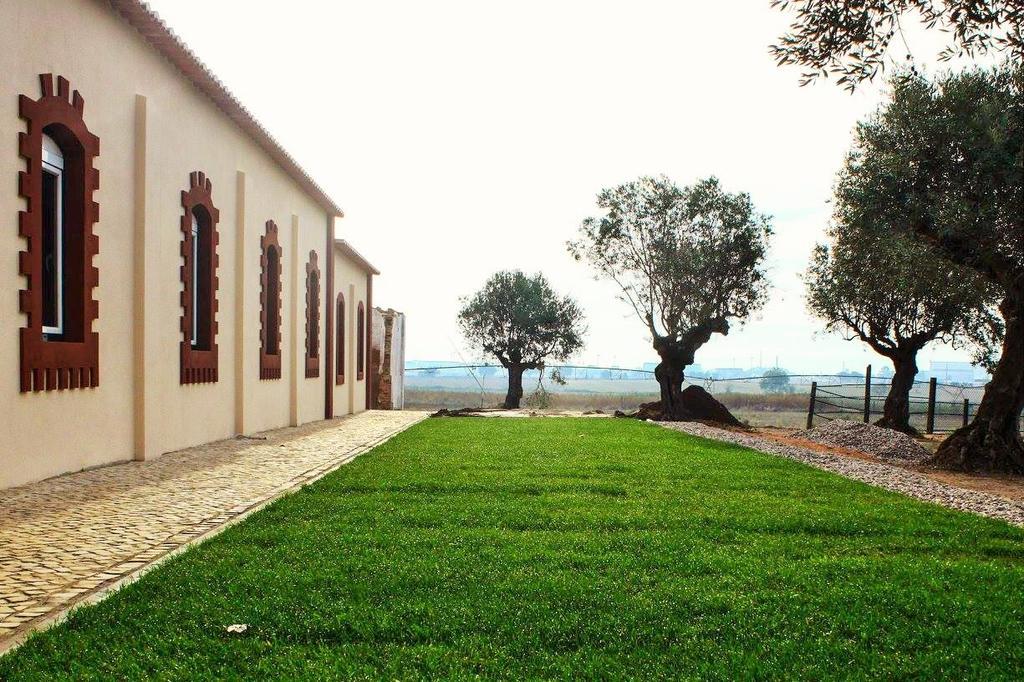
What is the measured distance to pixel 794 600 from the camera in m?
4.33

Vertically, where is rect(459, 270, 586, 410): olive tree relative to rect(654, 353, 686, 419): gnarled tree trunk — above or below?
above

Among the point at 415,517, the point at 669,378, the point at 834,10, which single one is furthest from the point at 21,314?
the point at 669,378

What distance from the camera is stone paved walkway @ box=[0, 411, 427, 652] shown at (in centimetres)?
450

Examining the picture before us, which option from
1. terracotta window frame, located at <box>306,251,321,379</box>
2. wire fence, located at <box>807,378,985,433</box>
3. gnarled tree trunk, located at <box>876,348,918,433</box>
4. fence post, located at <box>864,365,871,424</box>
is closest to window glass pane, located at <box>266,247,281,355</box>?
terracotta window frame, located at <box>306,251,321,379</box>

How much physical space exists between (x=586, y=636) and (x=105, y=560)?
331cm

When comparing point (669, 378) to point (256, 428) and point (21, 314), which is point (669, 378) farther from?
point (21, 314)

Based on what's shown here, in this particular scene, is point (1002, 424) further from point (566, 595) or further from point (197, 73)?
point (197, 73)

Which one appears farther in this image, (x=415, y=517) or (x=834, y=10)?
(x=834, y=10)

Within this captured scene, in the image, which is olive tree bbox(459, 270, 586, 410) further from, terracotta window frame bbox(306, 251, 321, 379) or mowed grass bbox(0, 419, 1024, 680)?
mowed grass bbox(0, 419, 1024, 680)

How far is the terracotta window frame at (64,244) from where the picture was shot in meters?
8.03

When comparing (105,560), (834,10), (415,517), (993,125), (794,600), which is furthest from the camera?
(993,125)

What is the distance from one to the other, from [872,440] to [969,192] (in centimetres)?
640

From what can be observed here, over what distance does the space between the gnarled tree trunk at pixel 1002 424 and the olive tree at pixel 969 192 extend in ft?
0.06

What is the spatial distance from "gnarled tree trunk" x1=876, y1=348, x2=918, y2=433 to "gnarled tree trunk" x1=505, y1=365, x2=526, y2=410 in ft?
50.5
